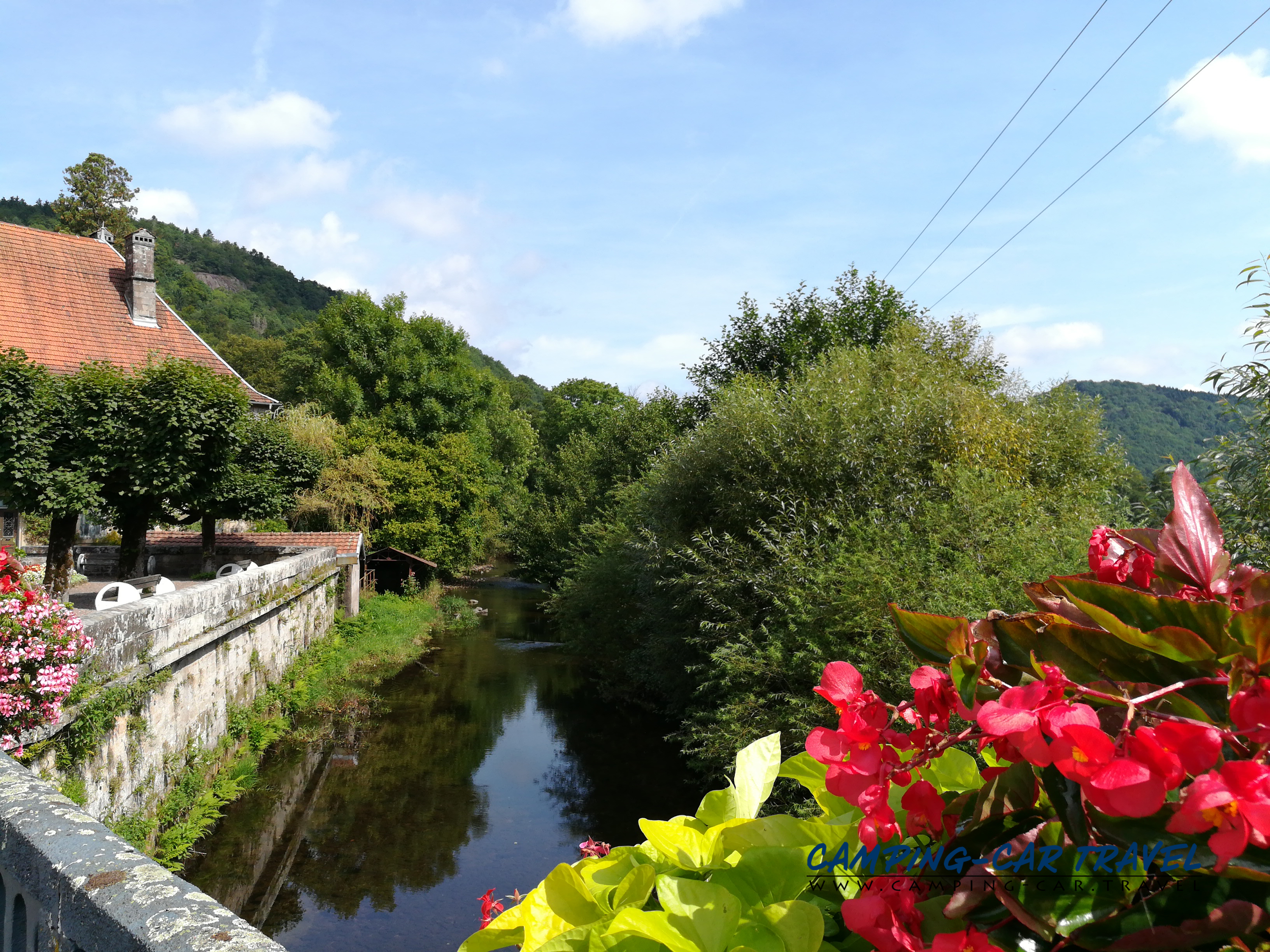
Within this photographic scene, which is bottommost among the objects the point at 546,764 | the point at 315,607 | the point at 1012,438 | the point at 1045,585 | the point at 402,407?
the point at 546,764

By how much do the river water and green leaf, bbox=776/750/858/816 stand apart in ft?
27.8

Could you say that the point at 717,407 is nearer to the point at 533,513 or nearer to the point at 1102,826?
the point at 1102,826

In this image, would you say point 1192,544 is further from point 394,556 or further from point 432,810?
point 394,556

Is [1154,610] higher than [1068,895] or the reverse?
higher

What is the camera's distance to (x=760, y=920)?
0.91 m

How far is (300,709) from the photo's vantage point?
16734 mm

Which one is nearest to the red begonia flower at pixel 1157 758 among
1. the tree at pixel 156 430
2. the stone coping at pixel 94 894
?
the stone coping at pixel 94 894

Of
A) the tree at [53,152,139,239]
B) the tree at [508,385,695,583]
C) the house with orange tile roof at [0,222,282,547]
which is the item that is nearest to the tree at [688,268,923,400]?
the tree at [508,385,695,583]

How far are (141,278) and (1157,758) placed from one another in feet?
96.4

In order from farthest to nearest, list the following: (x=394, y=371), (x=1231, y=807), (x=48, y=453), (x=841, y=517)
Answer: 1. (x=394, y=371)
2. (x=48, y=453)
3. (x=841, y=517)
4. (x=1231, y=807)

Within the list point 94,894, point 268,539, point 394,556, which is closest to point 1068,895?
point 94,894

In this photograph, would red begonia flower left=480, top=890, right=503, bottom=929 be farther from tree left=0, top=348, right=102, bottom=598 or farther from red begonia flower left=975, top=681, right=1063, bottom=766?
tree left=0, top=348, right=102, bottom=598

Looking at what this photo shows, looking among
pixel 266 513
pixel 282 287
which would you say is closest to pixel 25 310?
pixel 266 513

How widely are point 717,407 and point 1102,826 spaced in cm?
1430
